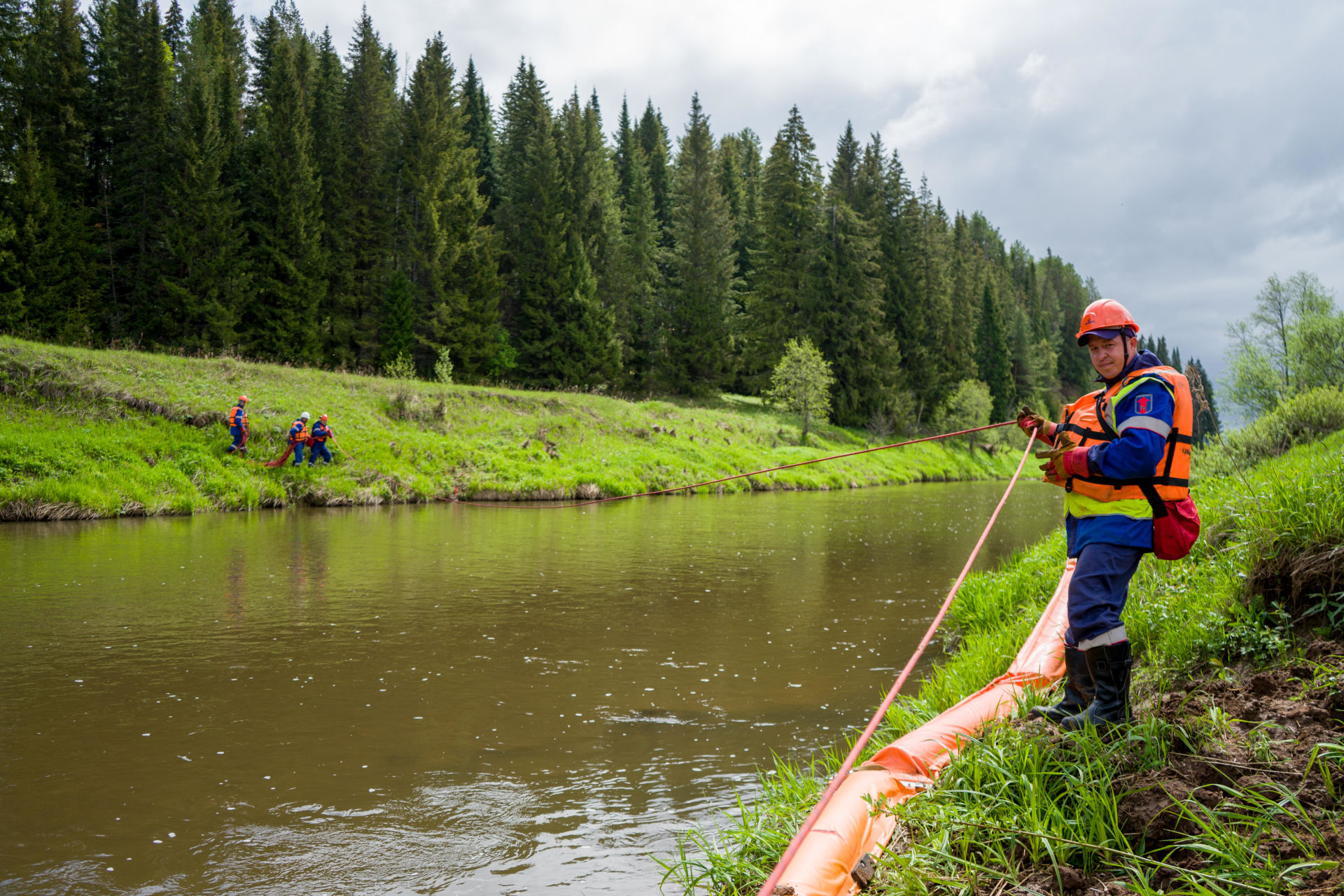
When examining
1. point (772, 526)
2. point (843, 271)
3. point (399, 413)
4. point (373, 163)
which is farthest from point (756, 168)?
point (772, 526)

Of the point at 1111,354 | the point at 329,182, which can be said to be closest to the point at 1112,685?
the point at 1111,354

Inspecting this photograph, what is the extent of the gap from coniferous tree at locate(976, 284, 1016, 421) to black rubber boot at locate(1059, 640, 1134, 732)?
66014 millimetres

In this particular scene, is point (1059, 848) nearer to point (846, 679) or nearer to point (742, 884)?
point (742, 884)

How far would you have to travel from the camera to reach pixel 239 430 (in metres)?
19.2

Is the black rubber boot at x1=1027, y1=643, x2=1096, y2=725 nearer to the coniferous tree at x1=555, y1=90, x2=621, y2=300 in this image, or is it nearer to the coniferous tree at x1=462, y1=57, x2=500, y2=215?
the coniferous tree at x1=555, y1=90, x2=621, y2=300

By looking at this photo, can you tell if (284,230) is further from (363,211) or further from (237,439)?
(237,439)

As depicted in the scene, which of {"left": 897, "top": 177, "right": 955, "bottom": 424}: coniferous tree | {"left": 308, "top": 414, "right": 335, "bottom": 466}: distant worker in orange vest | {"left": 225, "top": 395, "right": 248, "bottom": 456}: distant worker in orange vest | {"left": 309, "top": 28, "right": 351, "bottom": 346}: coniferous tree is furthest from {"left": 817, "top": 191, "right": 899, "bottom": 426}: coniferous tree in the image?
{"left": 225, "top": 395, "right": 248, "bottom": 456}: distant worker in orange vest

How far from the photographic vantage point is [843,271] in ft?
155

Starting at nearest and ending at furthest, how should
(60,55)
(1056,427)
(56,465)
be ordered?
(1056,427) → (56,465) → (60,55)

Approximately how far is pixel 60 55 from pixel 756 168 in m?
52.7

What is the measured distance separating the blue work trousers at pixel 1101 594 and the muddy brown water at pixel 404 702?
6.98 feet

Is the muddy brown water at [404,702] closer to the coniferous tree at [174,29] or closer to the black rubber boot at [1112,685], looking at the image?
the black rubber boot at [1112,685]

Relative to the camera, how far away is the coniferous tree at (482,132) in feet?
171

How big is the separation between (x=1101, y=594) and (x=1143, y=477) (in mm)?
560
